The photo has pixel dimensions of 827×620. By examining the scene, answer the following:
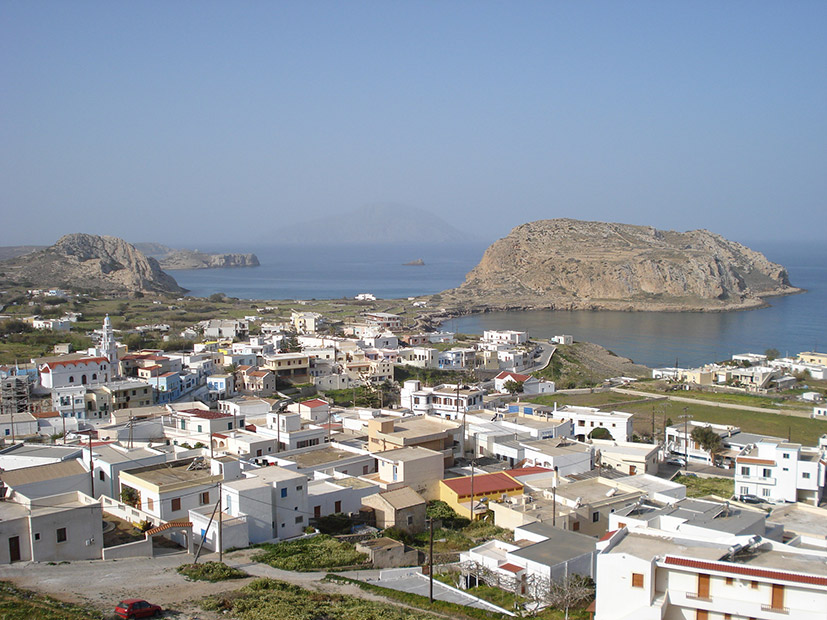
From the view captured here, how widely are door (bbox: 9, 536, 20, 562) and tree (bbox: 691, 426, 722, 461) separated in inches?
501

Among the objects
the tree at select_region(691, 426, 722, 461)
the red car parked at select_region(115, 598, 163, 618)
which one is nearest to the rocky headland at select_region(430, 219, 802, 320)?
the tree at select_region(691, 426, 722, 461)

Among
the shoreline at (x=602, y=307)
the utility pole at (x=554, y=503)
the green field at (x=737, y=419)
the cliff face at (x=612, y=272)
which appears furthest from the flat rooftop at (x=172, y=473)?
the cliff face at (x=612, y=272)

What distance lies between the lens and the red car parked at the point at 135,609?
605cm

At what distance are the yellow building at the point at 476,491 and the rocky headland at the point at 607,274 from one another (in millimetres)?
38759

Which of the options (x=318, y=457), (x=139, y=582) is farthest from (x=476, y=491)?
(x=139, y=582)

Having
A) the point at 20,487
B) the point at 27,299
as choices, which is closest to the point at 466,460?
the point at 20,487

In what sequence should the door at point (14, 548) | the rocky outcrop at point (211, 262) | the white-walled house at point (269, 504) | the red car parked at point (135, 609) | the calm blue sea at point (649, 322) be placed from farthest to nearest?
the rocky outcrop at point (211, 262) → the calm blue sea at point (649, 322) → the white-walled house at point (269, 504) → the door at point (14, 548) → the red car parked at point (135, 609)

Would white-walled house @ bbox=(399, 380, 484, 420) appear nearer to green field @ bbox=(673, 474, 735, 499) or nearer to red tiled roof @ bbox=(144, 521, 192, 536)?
green field @ bbox=(673, 474, 735, 499)

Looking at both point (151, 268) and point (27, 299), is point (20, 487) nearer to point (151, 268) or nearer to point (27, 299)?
point (27, 299)

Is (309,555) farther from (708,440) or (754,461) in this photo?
(708,440)

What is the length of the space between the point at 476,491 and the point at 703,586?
5.46 m

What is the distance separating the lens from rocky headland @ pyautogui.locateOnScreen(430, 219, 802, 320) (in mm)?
57750

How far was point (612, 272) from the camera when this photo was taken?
6125 cm

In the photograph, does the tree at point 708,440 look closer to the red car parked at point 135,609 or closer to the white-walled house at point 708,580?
the white-walled house at point 708,580
